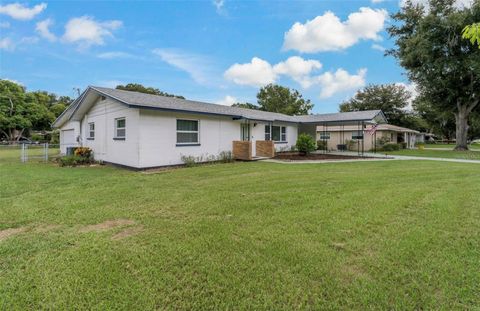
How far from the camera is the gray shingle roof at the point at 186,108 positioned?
35.5ft

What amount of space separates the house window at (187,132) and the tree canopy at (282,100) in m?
32.7

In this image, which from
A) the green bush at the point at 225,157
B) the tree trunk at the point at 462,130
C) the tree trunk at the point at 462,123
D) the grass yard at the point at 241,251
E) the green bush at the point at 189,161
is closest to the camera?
the grass yard at the point at 241,251

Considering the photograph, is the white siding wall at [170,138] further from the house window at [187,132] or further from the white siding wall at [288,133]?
the white siding wall at [288,133]

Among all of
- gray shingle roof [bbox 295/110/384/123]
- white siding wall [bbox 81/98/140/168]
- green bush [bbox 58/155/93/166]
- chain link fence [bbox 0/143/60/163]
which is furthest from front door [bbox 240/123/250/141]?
chain link fence [bbox 0/143/60/163]

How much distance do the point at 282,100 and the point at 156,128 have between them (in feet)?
119

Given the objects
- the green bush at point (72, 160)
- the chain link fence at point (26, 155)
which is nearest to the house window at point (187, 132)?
the green bush at point (72, 160)

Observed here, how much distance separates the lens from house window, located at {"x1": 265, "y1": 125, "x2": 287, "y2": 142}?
56.0 feet

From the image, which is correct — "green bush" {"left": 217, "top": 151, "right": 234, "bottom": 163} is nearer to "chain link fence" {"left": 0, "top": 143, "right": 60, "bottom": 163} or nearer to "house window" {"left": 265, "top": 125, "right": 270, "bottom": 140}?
"house window" {"left": 265, "top": 125, "right": 270, "bottom": 140}

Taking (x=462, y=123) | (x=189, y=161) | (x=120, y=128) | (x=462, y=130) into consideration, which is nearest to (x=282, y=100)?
(x=462, y=123)

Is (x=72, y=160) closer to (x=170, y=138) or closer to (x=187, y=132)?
(x=170, y=138)

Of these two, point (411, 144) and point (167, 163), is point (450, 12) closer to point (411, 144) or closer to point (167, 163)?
point (411, 144)

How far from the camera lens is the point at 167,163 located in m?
11.3

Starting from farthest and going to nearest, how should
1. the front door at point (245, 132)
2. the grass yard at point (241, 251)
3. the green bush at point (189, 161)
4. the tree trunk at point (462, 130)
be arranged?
the tree trunk at point (462, 130) → the front door at point (245, 132) → the green bush at point (189, 161) → the grass yard at point (241, 251)

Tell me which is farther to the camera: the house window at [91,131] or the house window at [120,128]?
the house window at [91,131]
